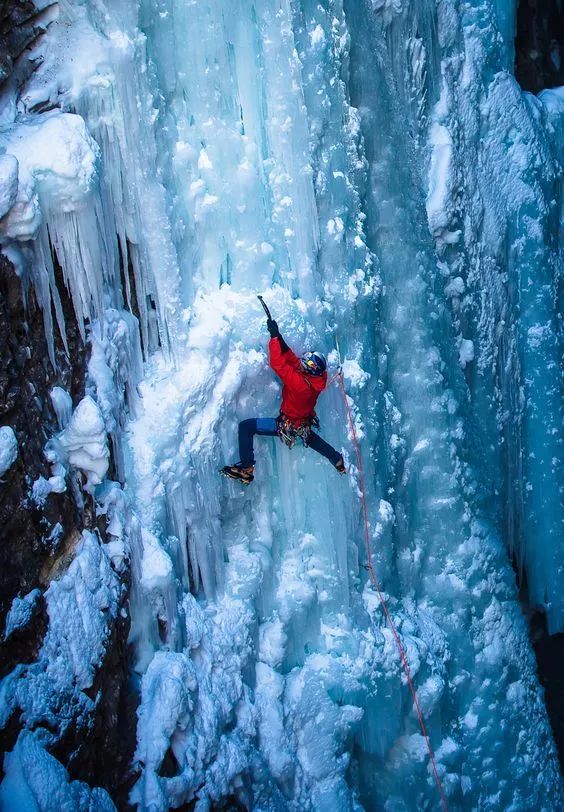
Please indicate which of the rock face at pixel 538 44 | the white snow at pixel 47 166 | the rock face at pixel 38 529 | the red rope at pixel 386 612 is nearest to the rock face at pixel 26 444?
the rock face at pixel 38 529

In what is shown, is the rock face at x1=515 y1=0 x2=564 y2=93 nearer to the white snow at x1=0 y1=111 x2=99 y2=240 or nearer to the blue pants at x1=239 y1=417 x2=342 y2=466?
the blue pants at x1=239 y1=417 x2=342 y2=466

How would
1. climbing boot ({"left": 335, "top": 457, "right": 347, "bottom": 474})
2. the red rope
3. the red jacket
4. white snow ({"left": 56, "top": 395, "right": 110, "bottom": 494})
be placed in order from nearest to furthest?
1. white snow ({"left": 56, "top": 395, "right": 110, "bottom": 494})
2. the red jacket
3. climbing boot ({"left": 335, "top": 457, "right": 347, "bottom": 474})
4. the red rope

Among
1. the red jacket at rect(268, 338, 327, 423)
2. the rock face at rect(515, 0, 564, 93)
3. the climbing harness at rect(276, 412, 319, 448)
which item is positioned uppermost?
the rock face at rect(515, 0, 564, 93)

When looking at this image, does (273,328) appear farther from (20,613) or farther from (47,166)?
(20,613)

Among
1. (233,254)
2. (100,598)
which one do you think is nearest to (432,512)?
(233,254)

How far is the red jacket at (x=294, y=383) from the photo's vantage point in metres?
4.16

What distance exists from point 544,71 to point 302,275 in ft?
17.1

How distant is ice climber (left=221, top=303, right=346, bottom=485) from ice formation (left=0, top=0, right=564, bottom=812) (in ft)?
0.39

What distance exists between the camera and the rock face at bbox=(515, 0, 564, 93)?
8.08 metres

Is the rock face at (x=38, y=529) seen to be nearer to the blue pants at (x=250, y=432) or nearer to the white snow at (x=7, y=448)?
the white snow at (x=7, y=448)

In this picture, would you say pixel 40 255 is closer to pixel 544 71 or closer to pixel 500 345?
pixel 500 345

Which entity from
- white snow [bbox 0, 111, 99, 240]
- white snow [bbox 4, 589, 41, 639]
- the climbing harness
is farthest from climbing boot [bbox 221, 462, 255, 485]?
white snow [bbox 0, 111, 99, 240]

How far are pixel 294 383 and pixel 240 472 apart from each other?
0.57 metres

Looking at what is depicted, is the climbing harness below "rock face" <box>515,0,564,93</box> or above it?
below
